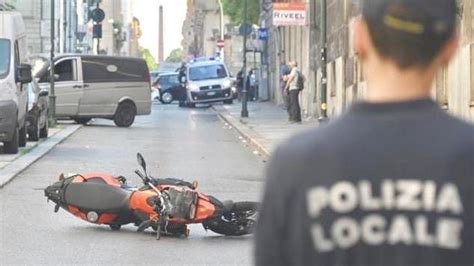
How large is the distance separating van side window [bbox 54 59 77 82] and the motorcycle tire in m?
23.5

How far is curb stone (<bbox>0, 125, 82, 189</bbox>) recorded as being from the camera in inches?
697

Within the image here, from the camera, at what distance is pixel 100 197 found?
38.2 ft

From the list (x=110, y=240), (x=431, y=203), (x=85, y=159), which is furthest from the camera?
(x=85, y=159)

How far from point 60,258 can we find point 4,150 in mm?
12097

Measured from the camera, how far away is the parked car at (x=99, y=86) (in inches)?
1374

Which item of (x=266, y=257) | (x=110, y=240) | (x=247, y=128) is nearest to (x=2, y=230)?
(x=110, y=240)

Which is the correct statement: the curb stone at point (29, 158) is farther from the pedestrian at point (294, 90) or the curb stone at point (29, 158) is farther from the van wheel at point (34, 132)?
the pedestrian at point (294, 90)

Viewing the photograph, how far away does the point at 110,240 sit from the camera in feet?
37.8

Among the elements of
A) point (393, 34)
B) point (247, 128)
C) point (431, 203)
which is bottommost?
point (247, 128)

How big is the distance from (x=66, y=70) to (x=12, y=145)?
13.2 metres

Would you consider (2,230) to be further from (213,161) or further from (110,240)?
(213,161)

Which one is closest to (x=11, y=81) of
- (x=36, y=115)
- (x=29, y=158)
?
(x=29, y=158)

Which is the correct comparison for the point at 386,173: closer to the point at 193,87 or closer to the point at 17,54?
the point at 17,54

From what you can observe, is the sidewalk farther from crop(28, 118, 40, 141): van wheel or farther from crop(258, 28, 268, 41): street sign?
crop(258, 28, 268, 41): street sign
